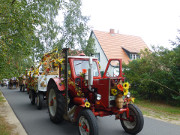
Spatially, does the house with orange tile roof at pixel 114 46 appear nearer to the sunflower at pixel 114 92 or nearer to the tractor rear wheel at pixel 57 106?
the tractor rear wheel at pixel 57 106

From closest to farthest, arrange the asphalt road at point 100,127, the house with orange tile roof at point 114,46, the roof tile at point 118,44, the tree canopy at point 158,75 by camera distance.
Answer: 1. the asphalt road at point 100,127
2. the tree canopy at point 158,75
3. the house with orange tile roof at point 114,46
4. the roof tile at point 118,44

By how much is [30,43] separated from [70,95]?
2981mm

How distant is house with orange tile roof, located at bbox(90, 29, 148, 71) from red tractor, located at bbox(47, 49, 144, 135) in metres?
14.7

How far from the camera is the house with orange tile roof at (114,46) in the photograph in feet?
68.3

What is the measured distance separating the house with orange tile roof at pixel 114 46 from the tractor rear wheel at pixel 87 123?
15.9 meters

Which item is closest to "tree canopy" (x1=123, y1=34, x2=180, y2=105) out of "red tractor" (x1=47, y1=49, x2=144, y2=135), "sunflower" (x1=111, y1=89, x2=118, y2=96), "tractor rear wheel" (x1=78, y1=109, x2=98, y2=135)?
"red tractor" (x1=47, y1=49, x2=144, y2=135)

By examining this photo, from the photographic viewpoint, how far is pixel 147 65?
9.88 m

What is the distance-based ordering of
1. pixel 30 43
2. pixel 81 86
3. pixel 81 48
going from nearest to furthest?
1. pixel 81 86
2. pixel 30 43
3. pixel 81 48

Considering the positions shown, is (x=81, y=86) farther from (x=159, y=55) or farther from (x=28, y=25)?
(x=159, y=55)

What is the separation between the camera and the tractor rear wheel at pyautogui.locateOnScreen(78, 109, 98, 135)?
3.70 meters

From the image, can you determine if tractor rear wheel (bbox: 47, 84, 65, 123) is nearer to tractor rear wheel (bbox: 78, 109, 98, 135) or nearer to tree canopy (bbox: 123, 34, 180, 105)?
tractor rear wheel (bbox: 78, 109, 98, 135)

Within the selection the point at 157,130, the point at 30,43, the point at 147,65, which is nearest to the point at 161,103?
the point at 147,65

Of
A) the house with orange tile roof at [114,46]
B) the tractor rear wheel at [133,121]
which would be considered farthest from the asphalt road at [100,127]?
the house with orange tile roof at [114,46]

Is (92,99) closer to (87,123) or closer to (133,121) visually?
(87,123)
